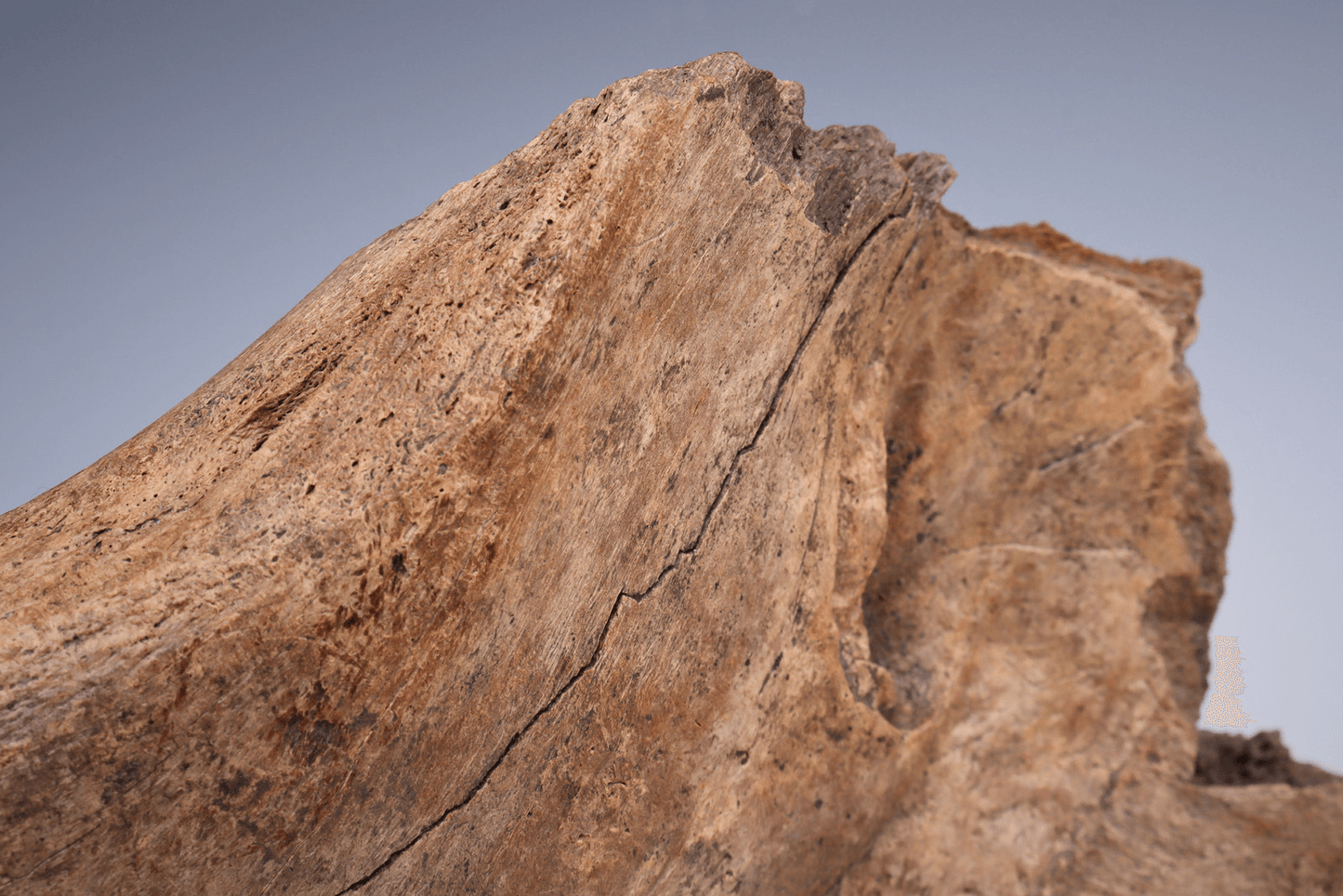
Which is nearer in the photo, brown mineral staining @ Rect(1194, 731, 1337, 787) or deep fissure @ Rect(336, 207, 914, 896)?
brown mineral staining @ Rect(1194, 731, 1337, 787)

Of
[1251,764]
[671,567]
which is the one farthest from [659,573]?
[1251,764]

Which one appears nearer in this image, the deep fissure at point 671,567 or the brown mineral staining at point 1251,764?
the brown mineral staining at point 1251,764

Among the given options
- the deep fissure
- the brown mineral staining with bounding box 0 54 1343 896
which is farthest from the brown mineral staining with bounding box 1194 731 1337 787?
the deep fissure

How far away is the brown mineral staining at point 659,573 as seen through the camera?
8.16ft

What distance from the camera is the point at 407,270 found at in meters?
2.88

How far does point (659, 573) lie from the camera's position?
2.93 m

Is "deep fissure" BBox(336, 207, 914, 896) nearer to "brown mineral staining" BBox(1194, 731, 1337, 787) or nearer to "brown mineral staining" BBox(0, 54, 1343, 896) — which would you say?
"brown mineral staining" BBox(0, 54, 1343, 896)

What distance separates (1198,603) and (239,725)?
3.01m

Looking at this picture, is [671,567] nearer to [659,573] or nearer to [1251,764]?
[659,573]

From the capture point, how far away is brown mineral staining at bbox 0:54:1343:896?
2488mm

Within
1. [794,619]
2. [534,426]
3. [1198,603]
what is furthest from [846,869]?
[534,426]

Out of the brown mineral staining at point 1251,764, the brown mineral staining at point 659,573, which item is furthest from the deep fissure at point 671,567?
the brown mineral staining at point 1251,764

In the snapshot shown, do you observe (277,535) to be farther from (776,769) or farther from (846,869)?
(846,869)

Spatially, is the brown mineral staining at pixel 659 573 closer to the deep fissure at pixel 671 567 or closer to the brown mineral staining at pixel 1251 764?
the deep fissure at pixel 671 567
